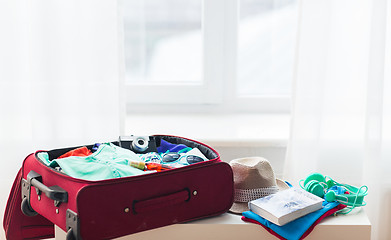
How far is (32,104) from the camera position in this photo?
1761 millimetres

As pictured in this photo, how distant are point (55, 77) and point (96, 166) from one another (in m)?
0.53

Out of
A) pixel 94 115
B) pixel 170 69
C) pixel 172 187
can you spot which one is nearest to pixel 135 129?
pixel 94 115

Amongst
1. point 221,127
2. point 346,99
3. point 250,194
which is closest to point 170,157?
point 250,194

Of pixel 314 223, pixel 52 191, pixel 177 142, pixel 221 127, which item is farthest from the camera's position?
pixel 221 127

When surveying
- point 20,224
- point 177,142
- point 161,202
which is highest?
point 177,142

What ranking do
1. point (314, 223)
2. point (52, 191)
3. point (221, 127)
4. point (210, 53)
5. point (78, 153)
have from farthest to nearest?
1. point (210, 53)
2. point (221, 127)
3. point (78, 153)
4. point (314, 223)
5. point (52, 191)

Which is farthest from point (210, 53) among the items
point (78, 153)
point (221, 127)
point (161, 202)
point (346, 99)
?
point (161, 202)

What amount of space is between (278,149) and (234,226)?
0.60 meters

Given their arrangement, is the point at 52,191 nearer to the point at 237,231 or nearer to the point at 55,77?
the point at 237,231

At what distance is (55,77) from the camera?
1.76m

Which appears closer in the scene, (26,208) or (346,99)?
(26,208)

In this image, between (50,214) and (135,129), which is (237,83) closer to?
(135,129)

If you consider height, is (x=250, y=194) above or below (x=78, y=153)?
below

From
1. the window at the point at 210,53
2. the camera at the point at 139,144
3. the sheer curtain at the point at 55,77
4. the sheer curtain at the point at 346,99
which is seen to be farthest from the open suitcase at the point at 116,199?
the window at the point at 210,53
